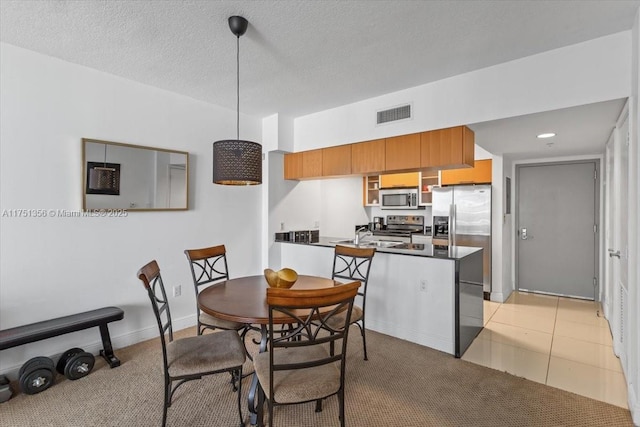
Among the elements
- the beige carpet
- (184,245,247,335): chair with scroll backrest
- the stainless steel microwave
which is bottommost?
the beige carpet

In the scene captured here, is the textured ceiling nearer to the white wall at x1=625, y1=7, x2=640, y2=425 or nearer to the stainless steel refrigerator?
the white wall at x1=625, y1=7, x2=640, y2=425

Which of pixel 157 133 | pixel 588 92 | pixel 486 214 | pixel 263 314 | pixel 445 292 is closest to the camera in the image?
pixel 263 314

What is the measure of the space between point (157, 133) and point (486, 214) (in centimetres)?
435

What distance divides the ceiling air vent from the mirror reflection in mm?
2156

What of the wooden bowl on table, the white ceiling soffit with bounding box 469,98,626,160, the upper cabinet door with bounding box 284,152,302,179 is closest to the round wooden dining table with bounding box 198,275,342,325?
the wooden bowl on table

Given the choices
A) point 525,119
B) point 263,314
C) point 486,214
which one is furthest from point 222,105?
point 486,214

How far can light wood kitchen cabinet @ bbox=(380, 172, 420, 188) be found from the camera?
575 cm

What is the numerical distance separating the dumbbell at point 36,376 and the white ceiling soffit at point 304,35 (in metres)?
2.37

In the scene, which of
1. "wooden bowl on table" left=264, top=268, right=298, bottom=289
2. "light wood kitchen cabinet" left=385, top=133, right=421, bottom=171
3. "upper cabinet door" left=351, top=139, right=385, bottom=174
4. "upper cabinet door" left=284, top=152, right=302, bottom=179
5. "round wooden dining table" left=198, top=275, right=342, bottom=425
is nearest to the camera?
"round wooden dining table" left=198, top=275, right=342, bottom=425

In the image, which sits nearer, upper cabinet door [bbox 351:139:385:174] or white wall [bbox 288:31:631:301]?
white wall [bbox 288:31:631:301]

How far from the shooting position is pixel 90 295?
9.57ft

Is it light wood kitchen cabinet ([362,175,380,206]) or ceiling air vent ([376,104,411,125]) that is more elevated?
ceiling air vent ([376,104,411,125])

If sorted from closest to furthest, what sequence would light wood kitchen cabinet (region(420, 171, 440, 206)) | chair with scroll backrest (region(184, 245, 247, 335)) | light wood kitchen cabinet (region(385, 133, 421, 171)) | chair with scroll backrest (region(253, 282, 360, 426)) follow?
chair with scroll backrest (region(253, 282, 360, 426)) → chair with scroll backrest (region(184, 245, 247, 335)) → light wood kitchen cabinet (region(385, 133, 421, 171)) → light wood kitchen cabinet (region(420, 171, 440, 206))

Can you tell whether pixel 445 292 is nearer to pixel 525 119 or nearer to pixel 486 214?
pixel 525 119
